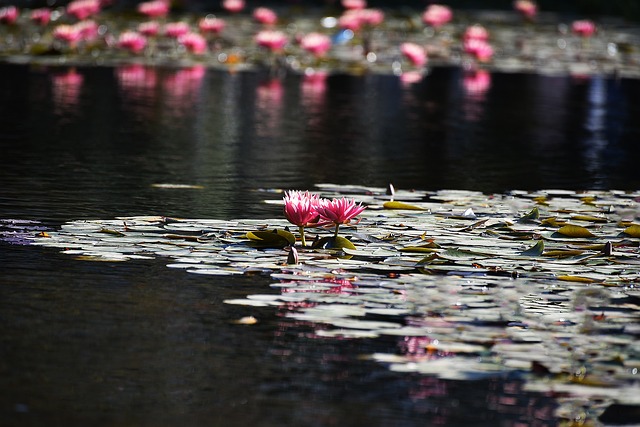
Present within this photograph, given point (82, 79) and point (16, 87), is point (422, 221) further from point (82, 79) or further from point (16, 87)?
point (82, 79)

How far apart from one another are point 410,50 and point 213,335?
36.1 feet

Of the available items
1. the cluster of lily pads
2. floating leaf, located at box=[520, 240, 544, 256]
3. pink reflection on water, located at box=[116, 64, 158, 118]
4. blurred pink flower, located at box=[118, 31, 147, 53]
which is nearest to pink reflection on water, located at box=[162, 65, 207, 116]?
pink reflection on water, located at box=[116, 64, 158, 118]

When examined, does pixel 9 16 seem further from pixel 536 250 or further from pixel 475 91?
pixel 536 250

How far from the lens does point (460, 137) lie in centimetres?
1032

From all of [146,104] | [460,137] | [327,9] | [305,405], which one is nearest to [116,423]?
[305,405]

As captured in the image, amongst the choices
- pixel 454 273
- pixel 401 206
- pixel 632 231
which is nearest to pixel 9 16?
Result: pixel 401 206

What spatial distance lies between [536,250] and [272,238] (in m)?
1.00

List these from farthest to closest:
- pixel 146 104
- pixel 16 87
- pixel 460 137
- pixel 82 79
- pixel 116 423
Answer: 1. pixel 82 79
2. pixel 16 87
3. pixel 146 104
4. pixel 460 137
5. pixel 116 423

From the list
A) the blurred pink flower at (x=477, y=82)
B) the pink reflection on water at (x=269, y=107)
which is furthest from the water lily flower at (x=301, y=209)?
the blurred pink flower at (x=477, y=82)

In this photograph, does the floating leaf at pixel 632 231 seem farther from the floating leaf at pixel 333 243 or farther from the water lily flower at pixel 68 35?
the water lily flower at pixel 68 35

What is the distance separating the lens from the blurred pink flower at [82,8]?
55.9 ft

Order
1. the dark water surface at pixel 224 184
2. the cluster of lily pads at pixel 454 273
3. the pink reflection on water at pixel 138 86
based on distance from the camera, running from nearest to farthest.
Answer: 1. the dark water surface at pixel 224 184
2. the cluster of lily pads at pixel 454 273
3. the pink reflection on water at pixel 138 86

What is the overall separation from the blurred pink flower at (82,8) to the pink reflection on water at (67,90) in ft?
8.88

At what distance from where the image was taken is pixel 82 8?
Answer: 17109mm
